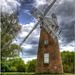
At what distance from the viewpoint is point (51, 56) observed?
12953mm

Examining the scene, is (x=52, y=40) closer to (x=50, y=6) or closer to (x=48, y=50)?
(x=48, y=50)

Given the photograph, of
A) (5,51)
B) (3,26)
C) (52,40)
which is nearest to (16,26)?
(3,26)

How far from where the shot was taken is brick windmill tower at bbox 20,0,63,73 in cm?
1260

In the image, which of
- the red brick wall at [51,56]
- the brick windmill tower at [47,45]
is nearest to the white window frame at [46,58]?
the brick windmill tower at [47,45]

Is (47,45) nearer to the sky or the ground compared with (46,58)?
nearer to the sky

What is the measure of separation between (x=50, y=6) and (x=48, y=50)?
567 centimetres

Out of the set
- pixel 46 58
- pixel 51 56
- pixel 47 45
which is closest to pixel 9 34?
pixel 47 45

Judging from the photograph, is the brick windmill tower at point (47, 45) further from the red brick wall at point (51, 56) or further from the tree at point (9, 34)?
the tree at point (9, 34)

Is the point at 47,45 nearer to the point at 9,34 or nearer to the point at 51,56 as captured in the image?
the point at 51,56

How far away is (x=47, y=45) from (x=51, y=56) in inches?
62.6

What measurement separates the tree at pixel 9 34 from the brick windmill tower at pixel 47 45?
2875mm

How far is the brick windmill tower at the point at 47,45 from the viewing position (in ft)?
41.3

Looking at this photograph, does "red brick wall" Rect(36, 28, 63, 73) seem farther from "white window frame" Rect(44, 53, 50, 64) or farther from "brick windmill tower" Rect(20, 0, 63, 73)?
"white window frame" Rect(44, 53, 50, 64)

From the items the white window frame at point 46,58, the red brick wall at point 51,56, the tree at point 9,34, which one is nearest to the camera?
the tree at point 9,34
